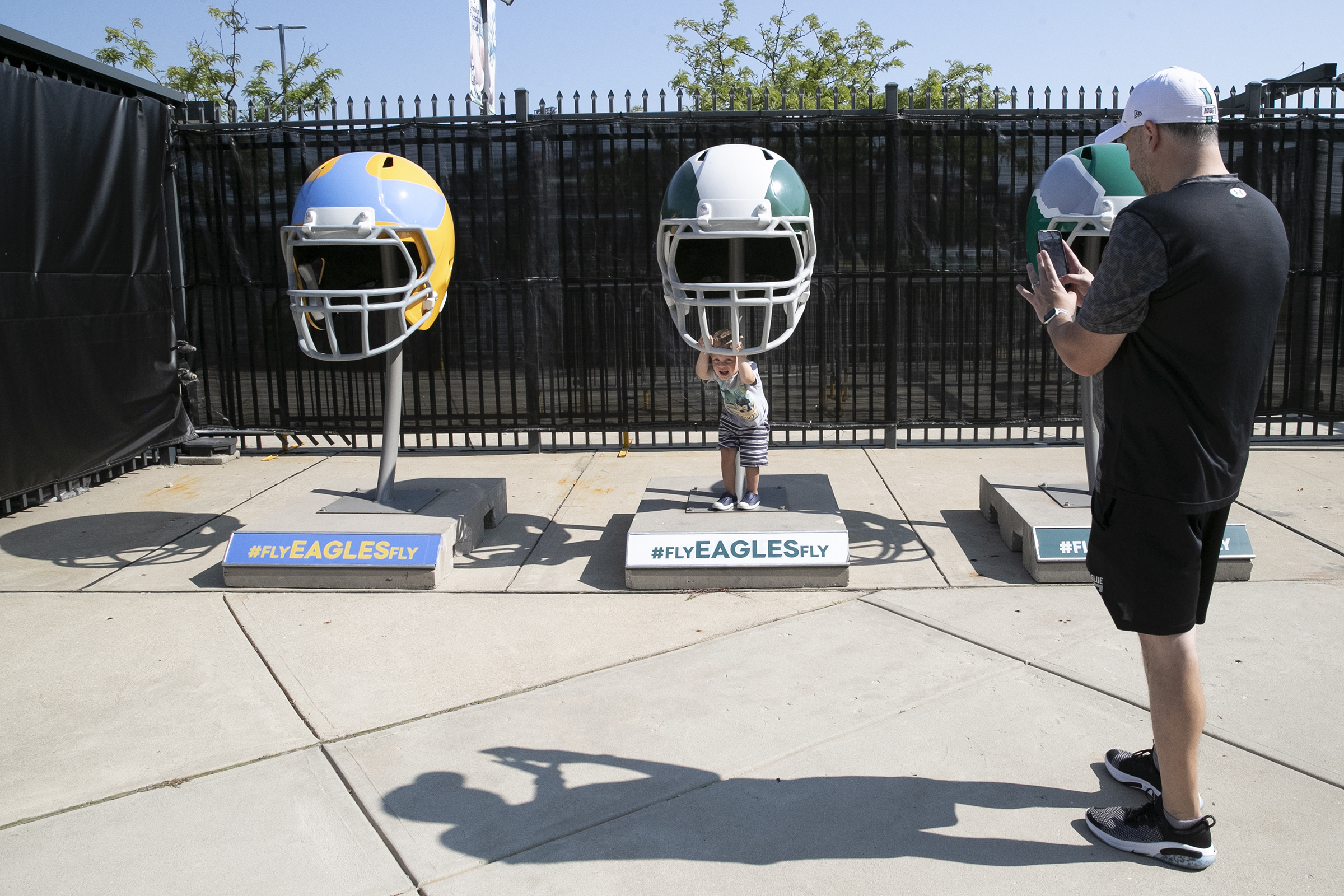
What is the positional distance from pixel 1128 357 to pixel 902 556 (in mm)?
2874

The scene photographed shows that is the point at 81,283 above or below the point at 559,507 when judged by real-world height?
above

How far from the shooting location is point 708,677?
395 cm

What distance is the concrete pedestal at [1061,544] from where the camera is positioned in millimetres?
4906

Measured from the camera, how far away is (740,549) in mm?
4934

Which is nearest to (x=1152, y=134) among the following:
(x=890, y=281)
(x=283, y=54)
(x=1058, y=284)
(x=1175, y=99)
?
(x=1175, y=99)

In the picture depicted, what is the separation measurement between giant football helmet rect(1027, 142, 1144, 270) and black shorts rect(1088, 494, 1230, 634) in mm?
2401

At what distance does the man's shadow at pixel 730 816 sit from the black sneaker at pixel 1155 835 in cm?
5

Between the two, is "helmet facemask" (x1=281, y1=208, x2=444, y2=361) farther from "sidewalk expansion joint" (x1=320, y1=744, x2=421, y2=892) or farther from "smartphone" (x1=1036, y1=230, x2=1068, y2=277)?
"smartphone" (x1=1036, y1=230, x2=1068, y2=277)

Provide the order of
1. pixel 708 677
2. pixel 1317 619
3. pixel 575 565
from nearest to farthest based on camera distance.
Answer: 1. pixel 708 677
2. pixel 1317 619
3. pixel 575 565

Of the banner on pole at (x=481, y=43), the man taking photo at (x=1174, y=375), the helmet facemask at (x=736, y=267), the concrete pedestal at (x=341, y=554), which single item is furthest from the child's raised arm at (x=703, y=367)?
the banner on pole at (x=481, y=43)

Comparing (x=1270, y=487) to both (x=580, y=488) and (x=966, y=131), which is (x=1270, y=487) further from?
(x=580, y=488)

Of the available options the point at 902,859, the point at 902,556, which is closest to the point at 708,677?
the point at 902,859

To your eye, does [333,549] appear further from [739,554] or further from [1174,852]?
[1174,852]

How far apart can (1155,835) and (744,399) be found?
2876 mm
